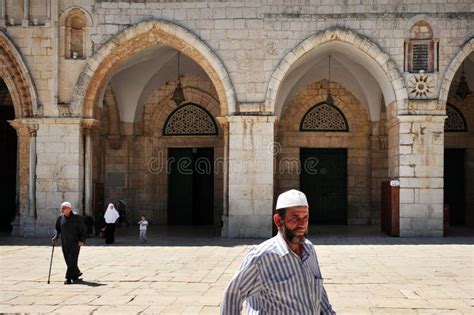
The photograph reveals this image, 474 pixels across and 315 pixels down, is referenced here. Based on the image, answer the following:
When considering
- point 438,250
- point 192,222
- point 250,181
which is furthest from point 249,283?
point 192,222

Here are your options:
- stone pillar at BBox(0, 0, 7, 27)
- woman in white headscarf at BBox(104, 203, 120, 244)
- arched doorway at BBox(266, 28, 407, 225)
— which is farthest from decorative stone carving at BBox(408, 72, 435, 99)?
stone pillar at BBox(0, 0, 7, 27)

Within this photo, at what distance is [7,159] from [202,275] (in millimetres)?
10839

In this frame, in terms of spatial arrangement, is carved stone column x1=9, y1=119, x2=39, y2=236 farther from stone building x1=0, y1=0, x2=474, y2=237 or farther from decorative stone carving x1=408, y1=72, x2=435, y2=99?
decorative stone carving x1=408, y1=72, x2=435, y2=99

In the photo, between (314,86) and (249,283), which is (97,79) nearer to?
(314,86)

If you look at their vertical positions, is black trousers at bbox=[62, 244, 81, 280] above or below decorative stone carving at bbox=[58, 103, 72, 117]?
below

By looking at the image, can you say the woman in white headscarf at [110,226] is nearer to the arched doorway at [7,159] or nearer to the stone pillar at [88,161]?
the stone pillar at [88,161]

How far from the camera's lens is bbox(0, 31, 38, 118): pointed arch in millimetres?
14023

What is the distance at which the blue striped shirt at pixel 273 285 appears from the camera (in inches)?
118

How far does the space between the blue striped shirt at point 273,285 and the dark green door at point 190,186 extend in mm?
15078

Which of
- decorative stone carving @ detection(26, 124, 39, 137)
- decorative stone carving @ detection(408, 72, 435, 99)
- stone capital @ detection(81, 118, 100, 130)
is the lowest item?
decorative stone carving @ detection(26, 124, 39, 137)

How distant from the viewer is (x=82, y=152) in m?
14.3

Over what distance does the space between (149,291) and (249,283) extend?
4.82 meters

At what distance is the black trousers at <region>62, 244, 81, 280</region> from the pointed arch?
6.46 m

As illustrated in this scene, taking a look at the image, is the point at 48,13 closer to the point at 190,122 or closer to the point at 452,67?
the point at 190,122
